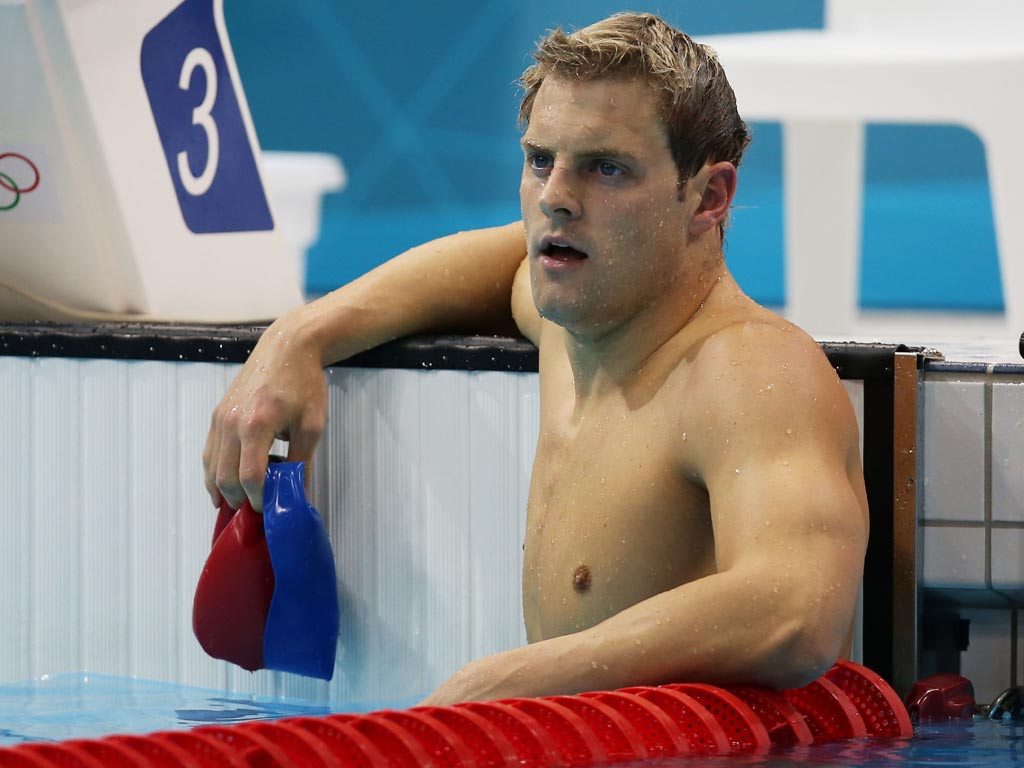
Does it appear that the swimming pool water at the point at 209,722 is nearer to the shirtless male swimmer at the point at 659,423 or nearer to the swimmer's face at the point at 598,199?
the shirtless male swimmer at the point at 659,423

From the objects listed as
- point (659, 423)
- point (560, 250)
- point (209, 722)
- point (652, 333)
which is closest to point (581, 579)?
point (659, 423)

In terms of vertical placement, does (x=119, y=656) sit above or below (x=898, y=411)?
below

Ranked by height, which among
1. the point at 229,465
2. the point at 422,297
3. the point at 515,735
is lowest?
the point at 515,735

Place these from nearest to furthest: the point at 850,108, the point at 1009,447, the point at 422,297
Answer: 1. the point at 1009,447
2. the point at 422,297
3. the point at 850,108

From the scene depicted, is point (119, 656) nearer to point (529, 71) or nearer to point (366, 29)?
point (529, 71)

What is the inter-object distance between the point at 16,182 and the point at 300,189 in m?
3.90

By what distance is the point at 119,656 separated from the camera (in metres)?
2.90

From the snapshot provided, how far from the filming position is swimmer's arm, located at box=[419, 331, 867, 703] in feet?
6.14

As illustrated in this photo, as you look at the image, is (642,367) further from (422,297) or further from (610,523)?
(422,297)

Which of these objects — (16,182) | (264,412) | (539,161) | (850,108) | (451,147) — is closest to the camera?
(539,161)

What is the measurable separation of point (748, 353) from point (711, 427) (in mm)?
111

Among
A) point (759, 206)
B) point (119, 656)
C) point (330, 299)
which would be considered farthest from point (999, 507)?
point (759, 206)

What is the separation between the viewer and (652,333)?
222cm

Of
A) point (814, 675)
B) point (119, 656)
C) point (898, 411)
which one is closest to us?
point (814, 675)
